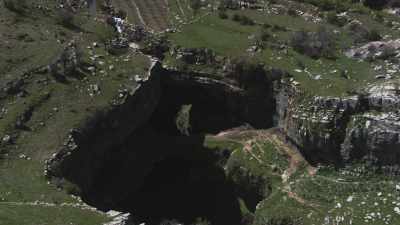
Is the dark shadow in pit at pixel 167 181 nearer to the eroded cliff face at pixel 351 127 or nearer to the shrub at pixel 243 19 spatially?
the eroded cliff face at pixel 351 127

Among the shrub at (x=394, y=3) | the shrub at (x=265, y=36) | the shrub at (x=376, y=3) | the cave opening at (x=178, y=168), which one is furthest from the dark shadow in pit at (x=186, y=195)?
the shrub at (x=394, y=3)

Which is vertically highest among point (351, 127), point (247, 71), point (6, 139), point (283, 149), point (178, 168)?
point (247, 71)

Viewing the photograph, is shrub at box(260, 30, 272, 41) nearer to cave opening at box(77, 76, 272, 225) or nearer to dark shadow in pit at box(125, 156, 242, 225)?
cave opening at box(77, 76, 272, 225)

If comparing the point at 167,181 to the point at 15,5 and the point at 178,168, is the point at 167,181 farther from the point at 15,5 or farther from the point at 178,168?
the point at 15,5

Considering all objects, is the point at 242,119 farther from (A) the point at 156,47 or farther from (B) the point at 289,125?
(A) the point at 156,47

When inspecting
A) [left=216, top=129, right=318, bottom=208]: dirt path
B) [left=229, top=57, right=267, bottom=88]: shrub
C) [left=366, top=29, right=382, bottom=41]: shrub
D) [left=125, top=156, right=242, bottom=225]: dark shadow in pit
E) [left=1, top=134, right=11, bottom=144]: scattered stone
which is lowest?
[left=125, top=156, right=242, bottom=225]: dark shadow in pit

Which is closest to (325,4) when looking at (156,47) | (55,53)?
(156,47)

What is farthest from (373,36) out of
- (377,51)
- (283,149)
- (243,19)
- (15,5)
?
(15,5)

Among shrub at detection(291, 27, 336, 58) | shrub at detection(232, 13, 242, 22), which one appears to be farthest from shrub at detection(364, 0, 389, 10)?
shrub at detection(232, 13, 242, 22)
